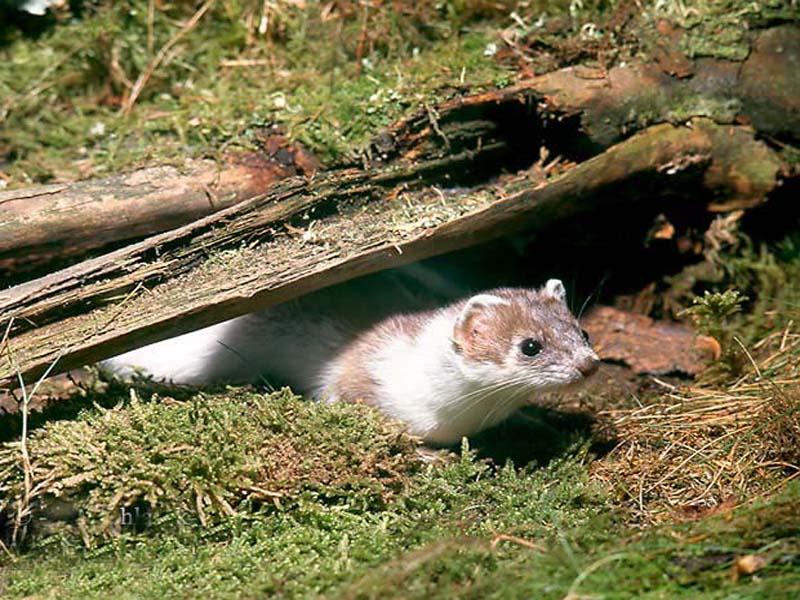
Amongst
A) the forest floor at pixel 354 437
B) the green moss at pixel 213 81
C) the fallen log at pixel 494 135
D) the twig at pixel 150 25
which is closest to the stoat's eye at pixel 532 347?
the forest floor at pixel 354 437

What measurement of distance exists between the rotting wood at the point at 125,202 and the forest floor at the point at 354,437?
160 millimetres

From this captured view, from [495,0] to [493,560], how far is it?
4.17 m

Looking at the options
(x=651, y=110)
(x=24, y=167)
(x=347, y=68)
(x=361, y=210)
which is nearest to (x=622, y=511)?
(x=361, y=210)

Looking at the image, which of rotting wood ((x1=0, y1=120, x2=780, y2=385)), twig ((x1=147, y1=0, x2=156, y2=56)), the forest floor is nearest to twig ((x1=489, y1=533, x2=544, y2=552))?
the forest floor

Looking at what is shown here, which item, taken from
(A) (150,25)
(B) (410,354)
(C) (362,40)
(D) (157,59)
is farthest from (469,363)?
(A) (150,25)

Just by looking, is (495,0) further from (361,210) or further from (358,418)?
(358,418)

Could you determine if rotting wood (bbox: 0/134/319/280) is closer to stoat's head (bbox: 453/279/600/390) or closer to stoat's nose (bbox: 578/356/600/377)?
stoat's head (bbox: 453/279/600/390)

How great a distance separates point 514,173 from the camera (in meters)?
5.92

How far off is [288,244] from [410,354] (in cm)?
106

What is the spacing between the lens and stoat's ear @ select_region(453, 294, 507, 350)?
215 inches

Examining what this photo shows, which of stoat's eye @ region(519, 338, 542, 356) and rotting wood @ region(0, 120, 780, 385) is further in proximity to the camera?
stoat's eye @ region(519, 338, 542, 356)

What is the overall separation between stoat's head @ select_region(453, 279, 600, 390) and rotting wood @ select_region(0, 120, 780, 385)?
0.47 m

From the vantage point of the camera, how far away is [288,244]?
5266mm

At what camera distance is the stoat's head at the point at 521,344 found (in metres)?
5.27
